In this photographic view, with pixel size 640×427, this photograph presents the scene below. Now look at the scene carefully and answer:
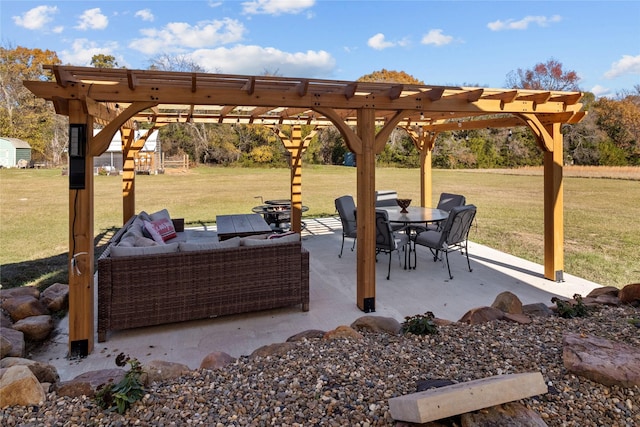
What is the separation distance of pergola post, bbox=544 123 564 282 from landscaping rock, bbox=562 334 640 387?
3.07 meters

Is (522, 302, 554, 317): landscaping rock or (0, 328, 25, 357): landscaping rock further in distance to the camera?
(522, 302, 554, 317): landscaping rock

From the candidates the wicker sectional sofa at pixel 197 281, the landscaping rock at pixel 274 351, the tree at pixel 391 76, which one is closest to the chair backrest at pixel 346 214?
the wicker sectional sofa at pixel 197 281

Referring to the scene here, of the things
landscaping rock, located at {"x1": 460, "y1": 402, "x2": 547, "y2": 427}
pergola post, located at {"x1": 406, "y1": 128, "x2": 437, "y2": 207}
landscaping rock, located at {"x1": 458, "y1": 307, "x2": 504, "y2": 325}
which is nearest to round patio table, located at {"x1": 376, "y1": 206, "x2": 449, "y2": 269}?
pergola post, located at {"x1": 406, "y1": 128, "x2": 437, "y2": 207}

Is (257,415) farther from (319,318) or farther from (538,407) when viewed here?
(319,318)

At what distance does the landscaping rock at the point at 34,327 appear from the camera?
3.59 metres

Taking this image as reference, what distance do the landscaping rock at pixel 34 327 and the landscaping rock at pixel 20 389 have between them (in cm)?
174

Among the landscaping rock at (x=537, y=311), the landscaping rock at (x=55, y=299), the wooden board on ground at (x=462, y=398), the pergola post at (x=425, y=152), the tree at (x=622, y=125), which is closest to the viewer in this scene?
the wooden board on ground at (x=462, y=398)

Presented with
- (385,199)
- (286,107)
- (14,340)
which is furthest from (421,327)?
(385,199)

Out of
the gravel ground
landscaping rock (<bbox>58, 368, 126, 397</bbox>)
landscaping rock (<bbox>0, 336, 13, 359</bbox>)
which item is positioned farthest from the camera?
landscaping rock (<bbox>0, 336, 13, 359</bbox>)

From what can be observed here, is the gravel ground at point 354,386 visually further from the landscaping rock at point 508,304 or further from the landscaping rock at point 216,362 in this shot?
the landscaping rock at point 508,304

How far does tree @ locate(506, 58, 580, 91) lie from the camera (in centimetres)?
3406

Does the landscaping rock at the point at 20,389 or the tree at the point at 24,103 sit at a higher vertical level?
the tree at the point at 24,103

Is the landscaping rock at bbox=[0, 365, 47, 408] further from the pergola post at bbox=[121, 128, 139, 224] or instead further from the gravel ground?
the pergola post at bbox=[121, 128, 139, 224]

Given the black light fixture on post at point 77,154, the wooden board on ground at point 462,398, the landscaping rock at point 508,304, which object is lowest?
the landscaping rock at point 508,304
